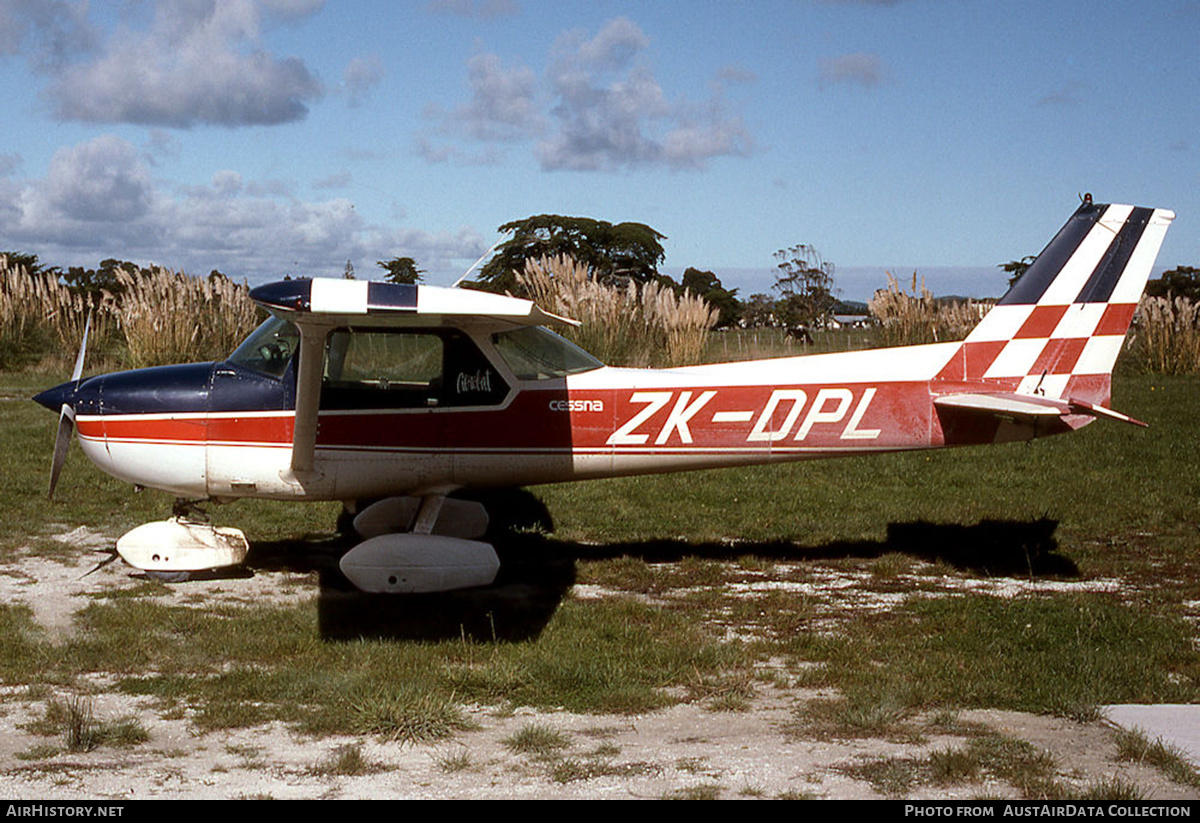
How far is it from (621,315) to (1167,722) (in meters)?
12.6

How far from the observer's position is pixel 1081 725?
4.73m

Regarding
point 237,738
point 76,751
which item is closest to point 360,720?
point 237,738

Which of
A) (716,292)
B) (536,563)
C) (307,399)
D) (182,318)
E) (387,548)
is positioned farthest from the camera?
(716,292)

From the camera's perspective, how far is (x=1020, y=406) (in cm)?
702

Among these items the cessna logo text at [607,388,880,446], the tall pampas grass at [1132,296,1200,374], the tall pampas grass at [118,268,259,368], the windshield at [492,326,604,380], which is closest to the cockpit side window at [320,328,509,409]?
the windshield at [492,326,604,380]

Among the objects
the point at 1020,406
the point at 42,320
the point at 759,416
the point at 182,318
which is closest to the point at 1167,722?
the point at 1020,406

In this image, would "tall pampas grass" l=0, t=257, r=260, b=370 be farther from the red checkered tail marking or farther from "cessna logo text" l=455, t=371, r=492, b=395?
the red checkered tail marking

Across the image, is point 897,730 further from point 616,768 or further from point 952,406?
point 952,406

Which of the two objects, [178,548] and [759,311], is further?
[759,311]

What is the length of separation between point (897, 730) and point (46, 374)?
18.4 metres

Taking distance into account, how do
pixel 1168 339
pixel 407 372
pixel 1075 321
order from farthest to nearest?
pixel 1168 339
pixel 1075 321
pixel 407 372

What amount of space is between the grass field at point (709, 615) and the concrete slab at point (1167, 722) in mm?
137

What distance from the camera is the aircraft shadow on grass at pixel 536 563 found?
6500 mm

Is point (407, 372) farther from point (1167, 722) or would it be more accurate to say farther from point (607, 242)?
point (607, 242)
